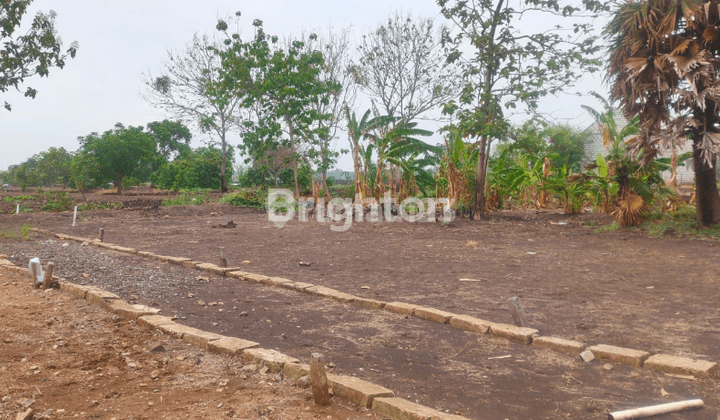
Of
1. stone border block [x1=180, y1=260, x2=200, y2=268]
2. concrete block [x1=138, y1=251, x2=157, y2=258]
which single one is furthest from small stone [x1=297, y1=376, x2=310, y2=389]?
concrete block [x1=138, y1=251, x2=157, y2=258]

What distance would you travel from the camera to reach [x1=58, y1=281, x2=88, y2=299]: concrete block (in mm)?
5375

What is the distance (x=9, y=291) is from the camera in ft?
18.8

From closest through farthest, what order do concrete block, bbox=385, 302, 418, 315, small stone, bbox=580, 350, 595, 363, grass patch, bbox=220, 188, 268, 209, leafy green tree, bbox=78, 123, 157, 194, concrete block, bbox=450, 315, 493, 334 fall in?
small stone, bbox=580, 350, 595, 363 < concrete block, bbox=450, 315, 493, 334 < concrete block, bbox=385, 302, 418, 315 < grass patch, bbox=220, 188, 268, 209 < leafy green tree, bbox=78, 123, 157, 194

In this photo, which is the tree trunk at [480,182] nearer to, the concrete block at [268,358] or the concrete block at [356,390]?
the concrete block at [268,358]

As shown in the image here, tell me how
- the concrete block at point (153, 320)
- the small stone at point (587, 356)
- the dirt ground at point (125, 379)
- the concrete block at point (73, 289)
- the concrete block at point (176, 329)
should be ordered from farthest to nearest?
1. the concrete block at point (73, 289)
2. the concrete block at point (153, 320)
3. the concrete block at point (176, 329)
4. the small stone at point (587, 356)
5. the dirt ground at point (125, 379)

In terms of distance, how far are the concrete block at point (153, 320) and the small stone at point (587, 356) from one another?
119 inches

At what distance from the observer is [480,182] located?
12859mm

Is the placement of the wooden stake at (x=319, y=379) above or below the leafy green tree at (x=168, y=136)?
below

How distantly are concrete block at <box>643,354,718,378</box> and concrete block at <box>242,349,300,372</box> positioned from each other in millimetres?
2189

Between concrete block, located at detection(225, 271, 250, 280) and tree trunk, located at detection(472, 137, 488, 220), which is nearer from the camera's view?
concrete block, located at detection(225, 271, 250, 280)

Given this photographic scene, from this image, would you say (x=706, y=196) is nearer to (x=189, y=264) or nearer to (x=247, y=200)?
(x=189, y=264)

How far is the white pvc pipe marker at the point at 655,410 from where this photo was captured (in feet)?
8.63

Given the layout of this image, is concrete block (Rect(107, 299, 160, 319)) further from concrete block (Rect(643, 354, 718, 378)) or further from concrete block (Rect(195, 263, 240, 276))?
concrete block (Rect(643, 354, 718, 378))

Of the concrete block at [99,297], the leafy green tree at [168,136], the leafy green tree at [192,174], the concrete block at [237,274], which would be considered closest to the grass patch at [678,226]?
the concrete block at [237,274]
